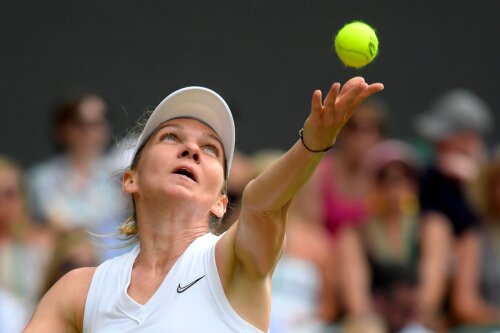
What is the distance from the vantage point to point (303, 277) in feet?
22.3

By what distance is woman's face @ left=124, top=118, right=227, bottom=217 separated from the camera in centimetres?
398

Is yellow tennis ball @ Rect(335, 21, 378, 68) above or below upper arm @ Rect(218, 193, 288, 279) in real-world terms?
above

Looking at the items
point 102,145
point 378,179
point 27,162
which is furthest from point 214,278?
point 27,162

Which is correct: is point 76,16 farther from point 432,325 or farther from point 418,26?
point 432,325

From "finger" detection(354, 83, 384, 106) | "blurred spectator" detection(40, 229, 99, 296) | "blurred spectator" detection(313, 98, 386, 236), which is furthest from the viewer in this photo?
"blurred spectator" detection(313, 98, 386, 236)

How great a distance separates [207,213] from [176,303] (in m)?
0.47

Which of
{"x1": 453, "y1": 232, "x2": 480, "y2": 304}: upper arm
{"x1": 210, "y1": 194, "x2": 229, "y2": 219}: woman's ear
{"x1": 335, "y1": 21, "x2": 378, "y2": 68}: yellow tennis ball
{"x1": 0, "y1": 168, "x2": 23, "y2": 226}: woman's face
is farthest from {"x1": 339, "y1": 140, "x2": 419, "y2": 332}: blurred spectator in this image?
A: {"x1": 335, "y1": 21, "x2": 378, "y2": 68}: yellow tennis ball

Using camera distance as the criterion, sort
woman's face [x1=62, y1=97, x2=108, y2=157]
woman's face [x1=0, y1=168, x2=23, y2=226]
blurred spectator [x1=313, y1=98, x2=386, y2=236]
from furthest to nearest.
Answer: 1. woman's face [x1=62, y1=97, x2=108, y2=157]
2. blurred spectator [x1=313, y1=98, x2=386, y2=236]
3. woman's face [x1=0, y1=168, x2=23, y2=226]

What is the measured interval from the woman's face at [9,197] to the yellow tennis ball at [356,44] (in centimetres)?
365

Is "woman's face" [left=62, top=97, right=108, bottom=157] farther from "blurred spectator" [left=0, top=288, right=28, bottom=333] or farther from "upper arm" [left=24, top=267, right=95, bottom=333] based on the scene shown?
"upper arm" [left=24, top=267, right=95, bottom=333]

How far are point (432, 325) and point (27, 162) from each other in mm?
3299

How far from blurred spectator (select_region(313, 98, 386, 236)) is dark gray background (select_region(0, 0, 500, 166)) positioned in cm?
124

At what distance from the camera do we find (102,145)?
755cm

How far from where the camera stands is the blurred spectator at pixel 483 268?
7043 mm
